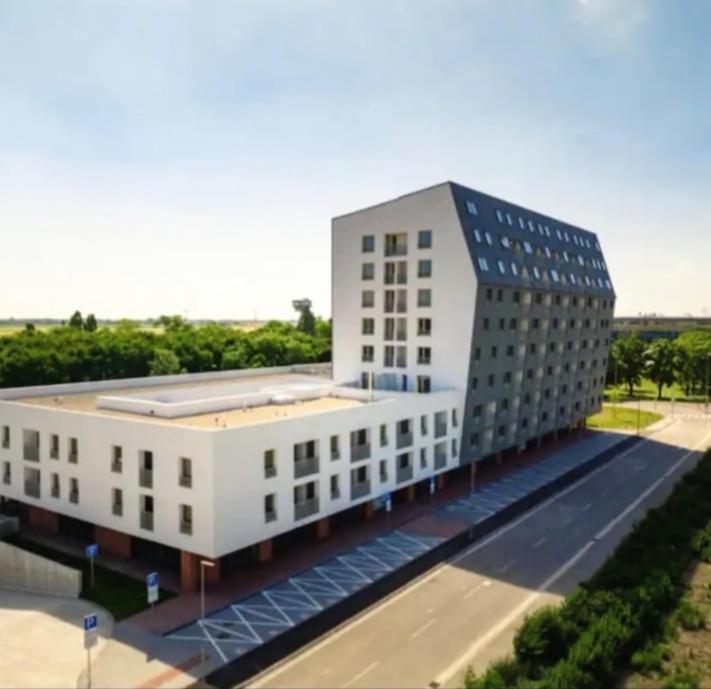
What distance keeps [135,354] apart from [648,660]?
85101 millimetres

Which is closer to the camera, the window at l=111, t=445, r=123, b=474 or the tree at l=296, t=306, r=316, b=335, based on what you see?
the window at l=111, t=445, r=123, b=474

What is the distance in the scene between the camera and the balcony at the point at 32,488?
41.2 meters

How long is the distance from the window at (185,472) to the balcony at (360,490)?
12.0 m

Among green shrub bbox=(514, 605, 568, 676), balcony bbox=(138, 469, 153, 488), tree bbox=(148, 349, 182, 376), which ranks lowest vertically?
green shrub bbox=(514, 605, 568, 676)

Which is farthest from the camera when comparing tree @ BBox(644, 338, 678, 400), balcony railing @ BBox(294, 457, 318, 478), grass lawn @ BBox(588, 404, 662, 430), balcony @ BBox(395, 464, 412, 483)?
tree @ BBox(644, 338, 678, 400)

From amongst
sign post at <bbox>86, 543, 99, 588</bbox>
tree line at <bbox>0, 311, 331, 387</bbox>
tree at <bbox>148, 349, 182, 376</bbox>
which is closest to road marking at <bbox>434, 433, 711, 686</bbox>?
sign post at <bbox>86, 543, 99, 588</bbox>

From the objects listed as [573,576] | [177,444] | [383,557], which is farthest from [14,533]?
[573,576]

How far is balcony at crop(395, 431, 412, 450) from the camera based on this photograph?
150 feet

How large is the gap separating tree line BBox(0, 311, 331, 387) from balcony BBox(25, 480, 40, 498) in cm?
4749

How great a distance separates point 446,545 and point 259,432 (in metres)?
14.2

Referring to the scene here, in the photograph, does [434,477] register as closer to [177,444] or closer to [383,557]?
[383,557]

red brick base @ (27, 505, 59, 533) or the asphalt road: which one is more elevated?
red brick base @ (27, 505, 59, 533)

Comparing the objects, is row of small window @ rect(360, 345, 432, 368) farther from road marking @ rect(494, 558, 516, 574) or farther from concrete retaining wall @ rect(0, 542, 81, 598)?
concrete retaining wall @ rect(0, 542, 81, 598)

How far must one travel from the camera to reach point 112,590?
33469 mm
